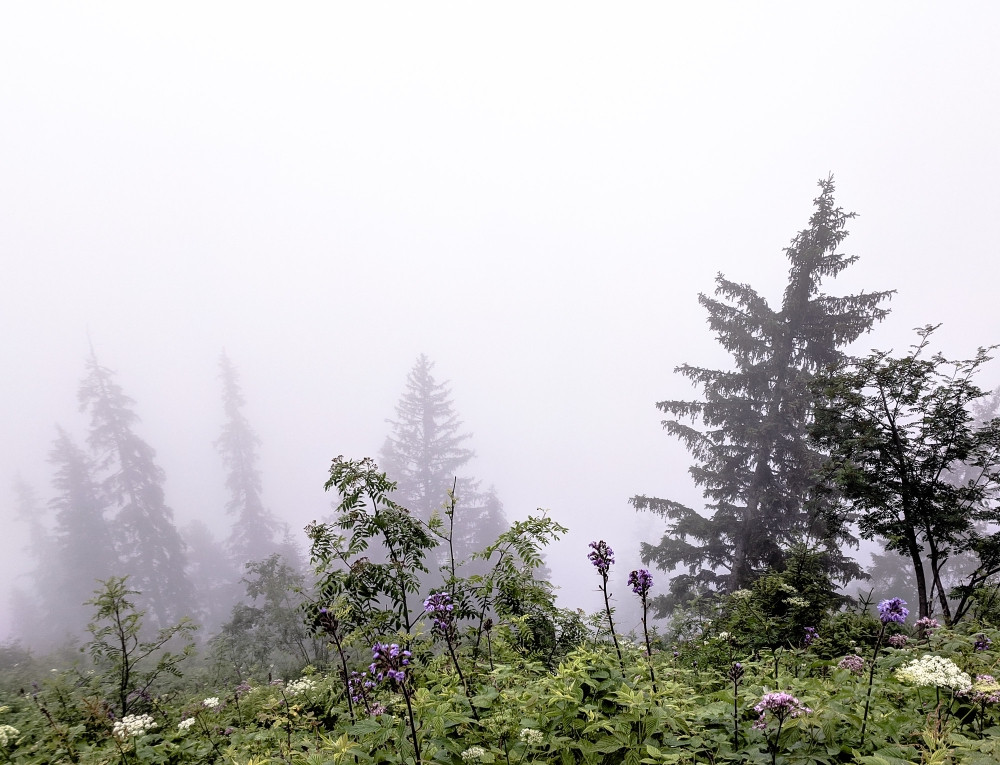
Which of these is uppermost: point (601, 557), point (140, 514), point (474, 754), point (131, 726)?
point (601, 557)

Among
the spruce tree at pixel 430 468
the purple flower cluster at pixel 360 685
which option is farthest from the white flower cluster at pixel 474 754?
the spruce tree at pixel 430 468

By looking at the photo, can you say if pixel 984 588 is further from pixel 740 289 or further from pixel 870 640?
pixel 740 289

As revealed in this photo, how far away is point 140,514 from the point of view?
115ft

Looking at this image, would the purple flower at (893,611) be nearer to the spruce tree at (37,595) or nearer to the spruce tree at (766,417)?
the spruce tree at (766,417)

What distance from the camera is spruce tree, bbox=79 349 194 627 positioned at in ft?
113

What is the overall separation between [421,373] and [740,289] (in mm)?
29609

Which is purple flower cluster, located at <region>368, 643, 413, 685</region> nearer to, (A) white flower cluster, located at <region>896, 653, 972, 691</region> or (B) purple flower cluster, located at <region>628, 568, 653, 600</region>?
(B) purple flower cluster, located at <region>628, 568, 653, 600</region>

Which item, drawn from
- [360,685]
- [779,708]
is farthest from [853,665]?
[360,685]

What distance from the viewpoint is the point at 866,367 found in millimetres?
10586

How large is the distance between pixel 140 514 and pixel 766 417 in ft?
150

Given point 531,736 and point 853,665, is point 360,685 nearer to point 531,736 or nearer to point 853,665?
point 531,736

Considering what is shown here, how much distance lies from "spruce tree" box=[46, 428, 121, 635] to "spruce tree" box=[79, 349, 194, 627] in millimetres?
1639

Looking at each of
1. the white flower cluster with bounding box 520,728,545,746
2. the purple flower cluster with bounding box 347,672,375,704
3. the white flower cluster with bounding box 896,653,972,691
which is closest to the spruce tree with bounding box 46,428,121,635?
the purple flower cluster with bounding box 347,672,375,704

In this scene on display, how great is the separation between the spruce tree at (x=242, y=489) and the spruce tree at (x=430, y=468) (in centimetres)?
1612
